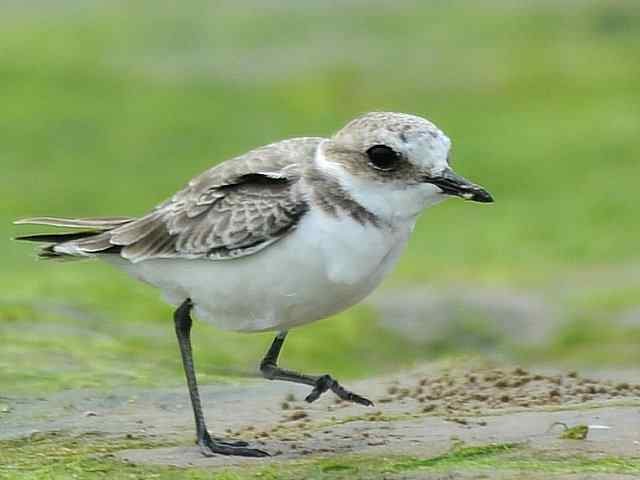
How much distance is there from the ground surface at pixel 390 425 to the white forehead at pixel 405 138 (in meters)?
1.59

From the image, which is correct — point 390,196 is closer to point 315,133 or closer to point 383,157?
point 383,157

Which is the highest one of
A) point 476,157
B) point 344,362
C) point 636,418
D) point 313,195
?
point 476,157

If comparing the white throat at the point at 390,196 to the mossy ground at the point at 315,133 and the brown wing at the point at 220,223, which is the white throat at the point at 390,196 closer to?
the brown wing at the point at 220,223

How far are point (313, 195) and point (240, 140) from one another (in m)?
16.8

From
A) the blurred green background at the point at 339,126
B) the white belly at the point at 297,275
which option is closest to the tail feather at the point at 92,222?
the white belly at the point at 297,275

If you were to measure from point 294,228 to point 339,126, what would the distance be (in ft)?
57.7

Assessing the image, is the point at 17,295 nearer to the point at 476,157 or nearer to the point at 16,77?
the point at 476,157

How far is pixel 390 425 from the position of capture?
9.25 m

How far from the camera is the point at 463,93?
26.6 metres

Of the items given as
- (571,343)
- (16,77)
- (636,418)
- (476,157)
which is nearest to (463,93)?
(476,157)

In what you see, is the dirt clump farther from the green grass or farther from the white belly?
the white belly

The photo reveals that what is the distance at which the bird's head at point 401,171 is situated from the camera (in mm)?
7965

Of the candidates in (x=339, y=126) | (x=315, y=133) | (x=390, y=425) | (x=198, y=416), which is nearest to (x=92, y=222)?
(x=198, y=416)

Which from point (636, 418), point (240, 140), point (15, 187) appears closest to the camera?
point (636, 418)
